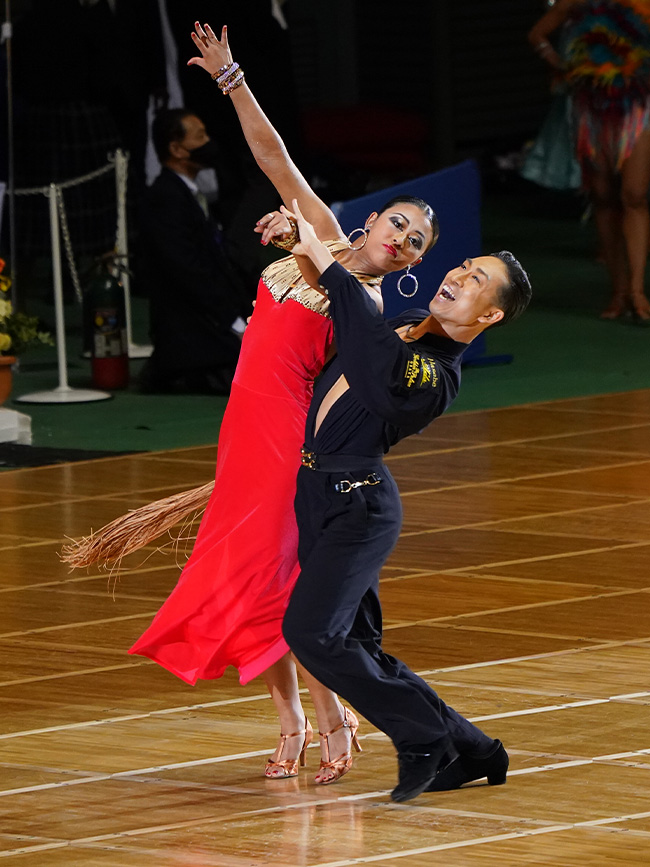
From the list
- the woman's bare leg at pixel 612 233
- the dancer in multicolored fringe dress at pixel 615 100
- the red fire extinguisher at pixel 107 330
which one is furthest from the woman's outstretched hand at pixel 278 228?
the woman's bare leg at pixel 612 233

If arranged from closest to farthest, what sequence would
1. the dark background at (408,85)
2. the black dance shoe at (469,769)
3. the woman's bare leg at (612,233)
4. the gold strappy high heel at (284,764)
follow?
1. the black dance shoe at (469,769)
2. the gold strappy high heel at (284,764)
3. the woman's bare leg at (612,233)
4. the dark background at (408,85)

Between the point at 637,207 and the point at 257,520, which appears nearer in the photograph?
the point at 257,520

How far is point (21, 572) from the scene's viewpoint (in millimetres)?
4867

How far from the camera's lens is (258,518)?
325 centimetres

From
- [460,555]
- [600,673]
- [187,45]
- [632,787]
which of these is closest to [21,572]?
[460,555]

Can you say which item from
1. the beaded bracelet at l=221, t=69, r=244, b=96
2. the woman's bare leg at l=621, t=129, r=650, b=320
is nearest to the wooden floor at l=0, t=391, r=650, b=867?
the beaded bracelet at l=221, t=69, r=244, b=96

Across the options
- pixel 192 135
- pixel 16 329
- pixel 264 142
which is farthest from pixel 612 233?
pixel 264 142

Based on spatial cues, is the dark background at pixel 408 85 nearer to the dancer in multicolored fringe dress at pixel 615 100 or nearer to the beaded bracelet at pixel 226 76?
the dancer in multicolored fringe dress at pixel 615 100

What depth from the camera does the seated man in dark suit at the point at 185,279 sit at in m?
7.32

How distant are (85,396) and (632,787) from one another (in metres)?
4.70

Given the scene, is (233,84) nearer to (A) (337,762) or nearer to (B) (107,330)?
(A) (337,762)

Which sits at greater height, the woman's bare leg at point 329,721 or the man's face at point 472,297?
the man's face at point 472,297

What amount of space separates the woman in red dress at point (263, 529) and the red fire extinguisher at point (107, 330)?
4351mm

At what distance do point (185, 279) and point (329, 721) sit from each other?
4.39m
